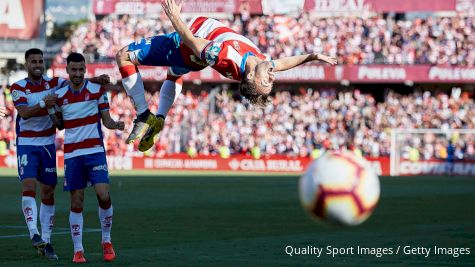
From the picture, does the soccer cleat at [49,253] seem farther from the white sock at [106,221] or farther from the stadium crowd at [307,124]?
the stadium crowd at [307,124]

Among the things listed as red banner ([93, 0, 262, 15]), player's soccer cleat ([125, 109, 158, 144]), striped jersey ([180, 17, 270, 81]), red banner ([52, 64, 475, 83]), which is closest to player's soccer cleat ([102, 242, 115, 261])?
player's soccer cleat ([125, 109, 158, 144])

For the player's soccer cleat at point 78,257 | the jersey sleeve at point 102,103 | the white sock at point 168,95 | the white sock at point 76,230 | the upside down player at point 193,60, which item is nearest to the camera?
the upside down player at point 193,60

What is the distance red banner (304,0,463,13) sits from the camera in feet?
152

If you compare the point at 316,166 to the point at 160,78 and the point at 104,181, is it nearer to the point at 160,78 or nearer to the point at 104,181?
the point at 104,181

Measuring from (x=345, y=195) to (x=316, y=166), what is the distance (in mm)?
346

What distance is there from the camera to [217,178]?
35.7 metres

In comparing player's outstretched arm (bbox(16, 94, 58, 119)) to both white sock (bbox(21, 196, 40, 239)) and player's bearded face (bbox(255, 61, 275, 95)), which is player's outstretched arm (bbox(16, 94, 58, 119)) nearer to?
white sock (bbox(21, 196, 40, 239))

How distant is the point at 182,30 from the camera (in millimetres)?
10195

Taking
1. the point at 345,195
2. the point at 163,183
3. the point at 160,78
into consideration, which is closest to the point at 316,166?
the point at 345,195

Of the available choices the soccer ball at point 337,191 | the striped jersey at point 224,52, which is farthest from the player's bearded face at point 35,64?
the soccer ball at point 337,191

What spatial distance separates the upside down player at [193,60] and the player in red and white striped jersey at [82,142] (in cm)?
123

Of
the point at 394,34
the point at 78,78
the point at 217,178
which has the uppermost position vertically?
the point at 394,34

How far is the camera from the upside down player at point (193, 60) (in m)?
10.2

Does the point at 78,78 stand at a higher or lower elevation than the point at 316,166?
higher
